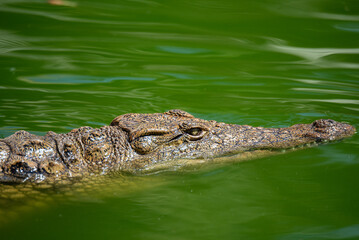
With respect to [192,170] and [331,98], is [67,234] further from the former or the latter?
[331,98]

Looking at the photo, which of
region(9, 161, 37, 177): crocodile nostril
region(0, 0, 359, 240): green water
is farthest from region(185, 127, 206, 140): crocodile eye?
region(9, 161, 37, 177): crocodile nostril

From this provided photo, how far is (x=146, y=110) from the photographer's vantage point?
27.4ft

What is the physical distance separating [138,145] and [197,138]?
0.76m

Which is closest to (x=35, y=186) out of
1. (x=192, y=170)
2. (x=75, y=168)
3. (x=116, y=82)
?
(x=75, y=168)

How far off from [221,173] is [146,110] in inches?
123

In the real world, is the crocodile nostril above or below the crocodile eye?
below

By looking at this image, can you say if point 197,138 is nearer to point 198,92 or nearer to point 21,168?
point 21,168

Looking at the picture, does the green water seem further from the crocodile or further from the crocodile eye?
the crocodile eye

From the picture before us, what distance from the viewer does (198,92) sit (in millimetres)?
9320

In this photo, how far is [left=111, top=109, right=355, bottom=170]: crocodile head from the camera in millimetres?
5512

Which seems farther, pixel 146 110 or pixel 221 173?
pixel 146 110

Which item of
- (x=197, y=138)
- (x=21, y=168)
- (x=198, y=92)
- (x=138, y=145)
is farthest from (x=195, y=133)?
(x=198, y=92)

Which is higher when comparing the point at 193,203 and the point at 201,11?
the point at 201,11

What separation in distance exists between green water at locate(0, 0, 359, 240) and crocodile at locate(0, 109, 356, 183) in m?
0.22
